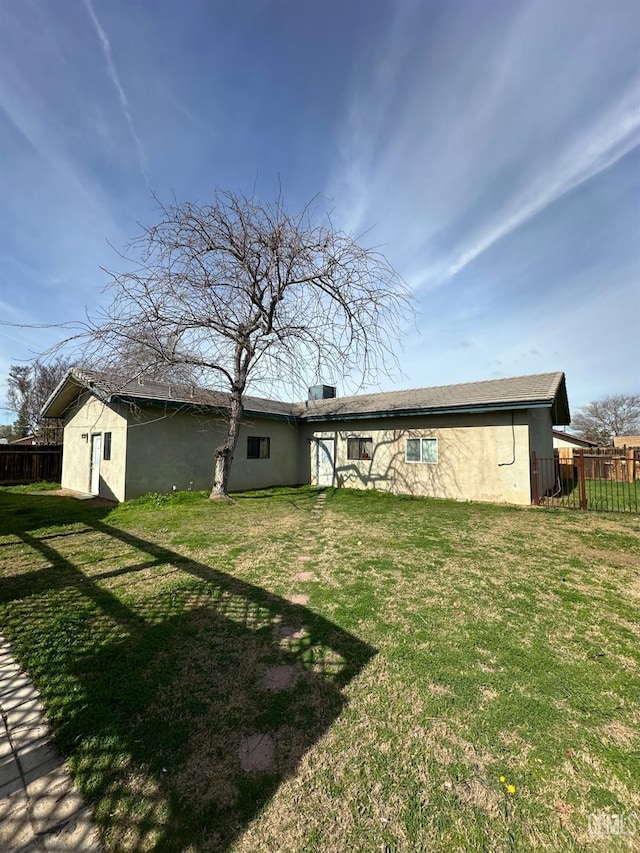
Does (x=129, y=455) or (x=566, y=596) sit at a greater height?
(x=129, y=455)

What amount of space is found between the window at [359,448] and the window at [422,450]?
1.46m

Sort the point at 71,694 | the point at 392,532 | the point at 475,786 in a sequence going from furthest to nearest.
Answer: the point at 392,532 → the point at 71,694 → the point at 475,786

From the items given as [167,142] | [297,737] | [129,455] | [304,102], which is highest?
[304,102]

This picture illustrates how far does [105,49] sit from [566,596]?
10.5 m

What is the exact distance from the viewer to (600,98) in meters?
6.41

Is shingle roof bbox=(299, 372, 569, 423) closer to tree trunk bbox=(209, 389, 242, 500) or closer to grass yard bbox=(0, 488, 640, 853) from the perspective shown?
tree trunk bbox=(209, 389, 242, 500)

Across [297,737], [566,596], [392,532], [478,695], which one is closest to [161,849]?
[297,737]

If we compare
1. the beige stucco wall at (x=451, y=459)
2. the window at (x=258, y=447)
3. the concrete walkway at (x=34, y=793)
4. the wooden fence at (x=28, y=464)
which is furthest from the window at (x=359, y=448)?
the wooden fence at (x=28, y=464)

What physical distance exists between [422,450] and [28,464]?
1541 centimetres

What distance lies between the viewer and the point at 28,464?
46.4 ft

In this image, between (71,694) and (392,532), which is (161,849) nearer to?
(71,694)

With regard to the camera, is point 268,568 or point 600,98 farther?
point 600,98

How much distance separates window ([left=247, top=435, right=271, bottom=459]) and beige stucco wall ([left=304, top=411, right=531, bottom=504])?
8.80 ft

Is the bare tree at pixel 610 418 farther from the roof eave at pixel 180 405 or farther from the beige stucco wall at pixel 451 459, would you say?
the roof eave at pixel 180 405
